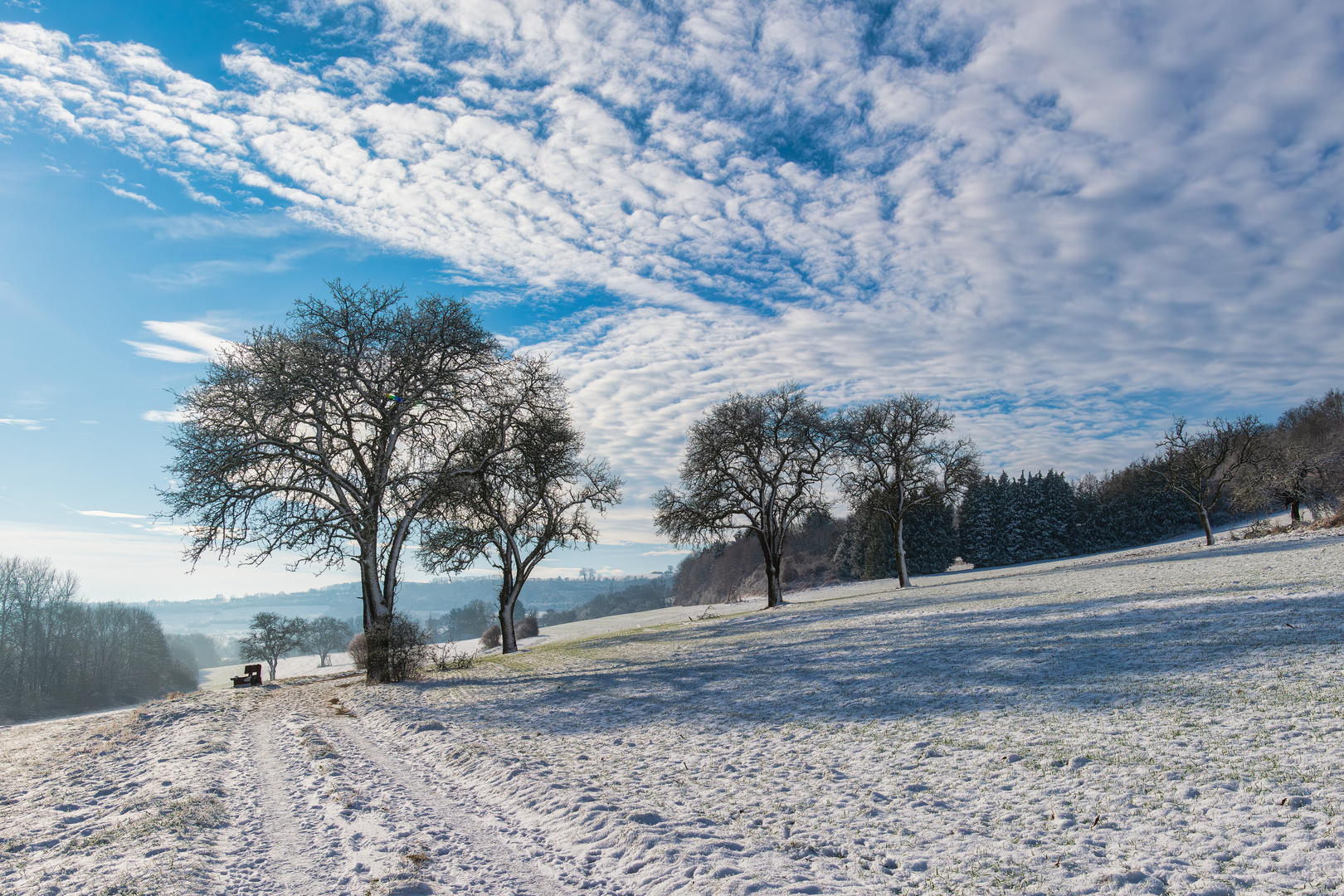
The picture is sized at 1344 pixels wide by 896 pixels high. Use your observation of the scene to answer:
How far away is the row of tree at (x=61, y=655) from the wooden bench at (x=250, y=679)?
61.8 metres

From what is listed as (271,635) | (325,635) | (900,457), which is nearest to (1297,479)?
(900,457)

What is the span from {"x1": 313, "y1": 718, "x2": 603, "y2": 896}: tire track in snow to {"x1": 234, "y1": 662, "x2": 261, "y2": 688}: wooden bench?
18709 mm

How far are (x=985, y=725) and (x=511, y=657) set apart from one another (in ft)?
68.0

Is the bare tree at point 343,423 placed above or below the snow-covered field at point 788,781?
above

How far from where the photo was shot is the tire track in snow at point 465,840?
5.09 metres

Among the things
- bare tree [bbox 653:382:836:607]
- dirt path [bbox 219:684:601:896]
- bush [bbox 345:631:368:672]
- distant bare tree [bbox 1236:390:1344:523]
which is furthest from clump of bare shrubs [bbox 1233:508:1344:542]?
bush [bbox 345:631:368:672]

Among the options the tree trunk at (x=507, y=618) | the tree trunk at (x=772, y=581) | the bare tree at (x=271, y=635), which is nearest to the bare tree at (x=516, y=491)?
the tree trunk at (x=507, y=618)

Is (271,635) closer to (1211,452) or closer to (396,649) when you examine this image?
(396,649)

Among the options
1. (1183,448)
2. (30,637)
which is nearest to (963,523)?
(1183,448)

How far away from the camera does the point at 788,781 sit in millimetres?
7070

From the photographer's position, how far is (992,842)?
5.19 m

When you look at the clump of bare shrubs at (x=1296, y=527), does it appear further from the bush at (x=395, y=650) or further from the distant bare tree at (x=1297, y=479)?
the bush at (x=395, y=650)

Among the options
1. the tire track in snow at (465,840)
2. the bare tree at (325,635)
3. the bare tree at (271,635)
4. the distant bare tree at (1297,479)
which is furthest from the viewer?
the bare tree at (325,635)

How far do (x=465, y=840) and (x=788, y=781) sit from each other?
3560 millimetres
